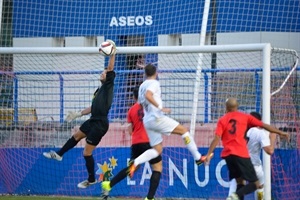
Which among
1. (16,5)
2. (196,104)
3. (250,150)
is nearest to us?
(250,150)

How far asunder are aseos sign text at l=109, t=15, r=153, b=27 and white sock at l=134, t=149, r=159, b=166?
339 inches

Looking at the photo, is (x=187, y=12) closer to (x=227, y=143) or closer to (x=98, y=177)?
(x=98, y=177)

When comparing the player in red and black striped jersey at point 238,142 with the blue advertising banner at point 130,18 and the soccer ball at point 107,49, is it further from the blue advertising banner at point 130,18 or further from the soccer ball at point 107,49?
the blue advertising banner at point 130,18

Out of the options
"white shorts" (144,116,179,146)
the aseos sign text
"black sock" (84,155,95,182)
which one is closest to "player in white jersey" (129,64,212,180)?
"white shorts" (144,116,179,146)

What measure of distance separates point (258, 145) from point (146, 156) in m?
2.19

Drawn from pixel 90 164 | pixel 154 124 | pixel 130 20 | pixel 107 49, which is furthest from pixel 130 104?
pixel 130 20

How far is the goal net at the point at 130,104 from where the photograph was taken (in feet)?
52.5

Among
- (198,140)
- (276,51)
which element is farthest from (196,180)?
(276,51)

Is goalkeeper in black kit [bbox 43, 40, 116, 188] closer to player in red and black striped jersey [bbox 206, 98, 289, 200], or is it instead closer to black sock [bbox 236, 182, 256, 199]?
player in red and black striped jersey [bbox 206, 98, 289, 200]

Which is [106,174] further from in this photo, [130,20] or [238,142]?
[130,20]

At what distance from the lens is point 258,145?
14.9 meters

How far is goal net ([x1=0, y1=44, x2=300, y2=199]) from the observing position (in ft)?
52.5

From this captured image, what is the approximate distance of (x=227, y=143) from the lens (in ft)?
44.3

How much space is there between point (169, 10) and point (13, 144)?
6.13 metres
